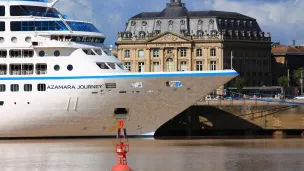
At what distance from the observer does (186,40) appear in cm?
15525

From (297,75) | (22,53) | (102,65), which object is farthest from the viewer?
(297,75)

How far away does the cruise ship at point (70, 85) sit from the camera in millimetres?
64125

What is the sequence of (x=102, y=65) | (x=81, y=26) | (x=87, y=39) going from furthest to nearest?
(x=81, y=26) → (x=87, y=39) → (x=102, y=65)

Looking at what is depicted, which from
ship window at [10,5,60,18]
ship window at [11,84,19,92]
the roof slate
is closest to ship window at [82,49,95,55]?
ship window at [10,5,60,18]

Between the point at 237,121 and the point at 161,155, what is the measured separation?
1803cm

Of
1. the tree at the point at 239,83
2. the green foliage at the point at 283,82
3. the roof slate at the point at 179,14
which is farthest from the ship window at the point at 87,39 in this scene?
the green foliage at the point at 283,82

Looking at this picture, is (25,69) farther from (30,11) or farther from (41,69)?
(30,11)

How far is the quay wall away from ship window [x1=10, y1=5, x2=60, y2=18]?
35.7ft

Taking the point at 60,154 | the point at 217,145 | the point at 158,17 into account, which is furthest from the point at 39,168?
the point at 158,17

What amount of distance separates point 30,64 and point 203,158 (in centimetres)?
Answer: 1458

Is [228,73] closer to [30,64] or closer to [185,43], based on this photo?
[30,64]

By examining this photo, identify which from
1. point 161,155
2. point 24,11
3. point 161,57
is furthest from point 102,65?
point 161,57

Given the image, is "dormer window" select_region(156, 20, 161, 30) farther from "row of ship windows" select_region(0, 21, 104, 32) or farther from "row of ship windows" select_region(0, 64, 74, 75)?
"row of ship windows" select_region(0, 64, 74, 75)

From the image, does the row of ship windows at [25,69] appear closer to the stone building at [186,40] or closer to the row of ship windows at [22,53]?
the row of ship windows at [22,53]
